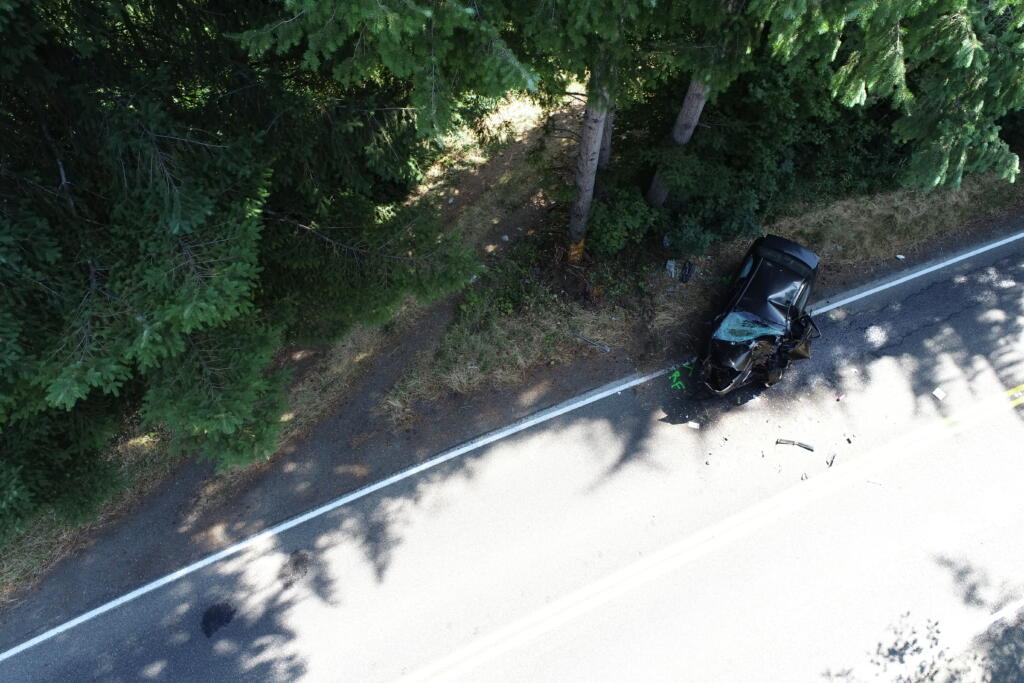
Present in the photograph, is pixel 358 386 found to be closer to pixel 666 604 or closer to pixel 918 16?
pixel 666 604

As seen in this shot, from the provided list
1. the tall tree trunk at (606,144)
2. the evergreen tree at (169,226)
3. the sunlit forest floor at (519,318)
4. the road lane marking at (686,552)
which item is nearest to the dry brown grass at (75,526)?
the sunlit forest floor at (519,318)

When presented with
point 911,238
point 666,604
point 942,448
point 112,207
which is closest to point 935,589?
point 942,448

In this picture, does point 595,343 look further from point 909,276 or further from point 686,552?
point 909,276

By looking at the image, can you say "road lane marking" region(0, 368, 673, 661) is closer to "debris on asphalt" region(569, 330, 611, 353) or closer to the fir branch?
"debris on asphalt" region(569, 330, 611, 353)

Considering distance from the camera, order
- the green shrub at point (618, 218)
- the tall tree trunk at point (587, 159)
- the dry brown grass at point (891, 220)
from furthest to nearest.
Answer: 1. the dry brown grass at point (891, 220)
2. the green shrub at point (618, 218)
3. the tall tree trunk at point (587, 159)

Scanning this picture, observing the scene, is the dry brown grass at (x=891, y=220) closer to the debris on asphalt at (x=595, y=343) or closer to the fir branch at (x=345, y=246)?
the debris on asphalt at (x=595, y=343)
